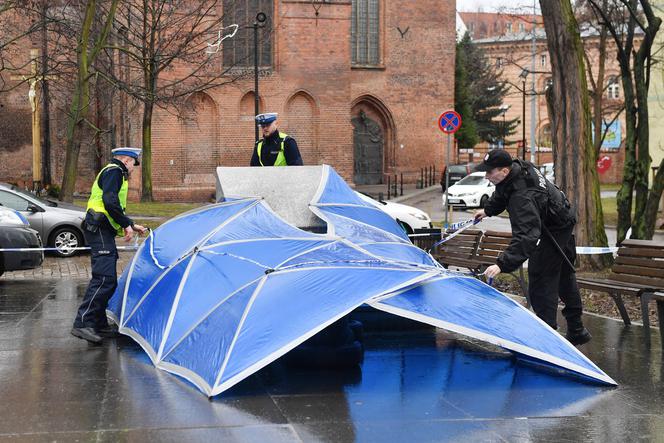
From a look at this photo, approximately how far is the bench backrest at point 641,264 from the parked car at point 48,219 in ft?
37.5

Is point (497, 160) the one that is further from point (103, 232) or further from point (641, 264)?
point (103, 232)

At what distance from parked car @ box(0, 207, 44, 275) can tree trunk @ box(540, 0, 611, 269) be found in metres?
7.96

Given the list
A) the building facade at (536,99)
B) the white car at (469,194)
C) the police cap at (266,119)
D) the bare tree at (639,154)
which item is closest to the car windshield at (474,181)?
the white car at (469,194)

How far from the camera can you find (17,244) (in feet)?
44.7

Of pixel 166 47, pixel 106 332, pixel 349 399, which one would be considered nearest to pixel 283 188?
pixel 106 332

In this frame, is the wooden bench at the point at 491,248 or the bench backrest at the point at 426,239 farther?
the bench backrest at the point at 426,239

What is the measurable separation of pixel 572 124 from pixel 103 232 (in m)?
8.31

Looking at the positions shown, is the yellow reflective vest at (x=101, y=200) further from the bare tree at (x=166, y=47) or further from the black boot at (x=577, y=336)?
the bare tree at (x=166, y=47)

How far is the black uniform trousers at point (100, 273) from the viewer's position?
898cm

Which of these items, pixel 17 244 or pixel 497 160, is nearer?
pixel 497 160

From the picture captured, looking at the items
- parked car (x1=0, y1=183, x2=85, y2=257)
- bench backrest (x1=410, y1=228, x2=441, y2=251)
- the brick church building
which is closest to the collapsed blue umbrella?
bench backrest (x1=410, y1=228, x2=441, y2=251)

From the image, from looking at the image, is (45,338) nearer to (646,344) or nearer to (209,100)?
(646,344)

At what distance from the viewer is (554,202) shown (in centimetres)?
813

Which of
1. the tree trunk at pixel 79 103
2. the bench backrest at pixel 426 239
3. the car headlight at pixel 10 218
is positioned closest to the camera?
the car headlight at pixel 10 218
